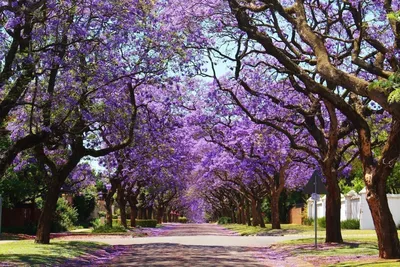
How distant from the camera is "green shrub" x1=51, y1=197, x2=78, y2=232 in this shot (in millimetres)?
46375

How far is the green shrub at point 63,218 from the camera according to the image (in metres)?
46.4

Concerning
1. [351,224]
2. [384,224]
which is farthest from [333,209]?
[351,224]

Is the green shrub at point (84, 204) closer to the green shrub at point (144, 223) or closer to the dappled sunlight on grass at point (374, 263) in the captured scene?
the green shrub at point (144, 223)

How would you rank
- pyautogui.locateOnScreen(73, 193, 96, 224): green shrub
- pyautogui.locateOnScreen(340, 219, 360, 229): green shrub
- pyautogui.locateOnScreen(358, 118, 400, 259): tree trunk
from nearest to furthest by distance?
pyautogui.locateOnScreen(358, 118, 400, 259): tree trunk
pyautogui.locateOnScreen(340, 219, 360, 229): green shrub
pyautogui.locateOnScreen(73, 193, 96, 224): green shrub

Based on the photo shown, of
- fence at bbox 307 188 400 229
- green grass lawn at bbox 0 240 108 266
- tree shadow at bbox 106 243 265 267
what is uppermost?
fence at bbox 307 188 400 229

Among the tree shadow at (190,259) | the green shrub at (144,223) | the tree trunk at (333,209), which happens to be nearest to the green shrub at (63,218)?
the green shrub at (144,223)

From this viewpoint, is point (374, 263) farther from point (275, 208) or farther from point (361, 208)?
point (361, 208)

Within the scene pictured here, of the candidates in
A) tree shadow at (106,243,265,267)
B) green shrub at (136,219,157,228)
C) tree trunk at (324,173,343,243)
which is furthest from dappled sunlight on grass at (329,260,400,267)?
green shrub at (136,219,157,228)

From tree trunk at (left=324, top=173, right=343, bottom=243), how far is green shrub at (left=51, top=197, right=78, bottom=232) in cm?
2699

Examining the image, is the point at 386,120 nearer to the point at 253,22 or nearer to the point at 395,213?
the point at 253,22

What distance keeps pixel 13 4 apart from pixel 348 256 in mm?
11522

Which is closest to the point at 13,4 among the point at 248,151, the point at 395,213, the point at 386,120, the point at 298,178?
the point at 386,120

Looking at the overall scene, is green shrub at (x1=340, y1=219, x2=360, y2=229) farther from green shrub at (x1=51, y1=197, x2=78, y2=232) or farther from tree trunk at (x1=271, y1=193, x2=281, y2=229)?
green shrub at (x1=51, y1=197, x2=78, y2=232)

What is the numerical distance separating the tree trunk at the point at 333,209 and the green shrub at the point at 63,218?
88.6ft
